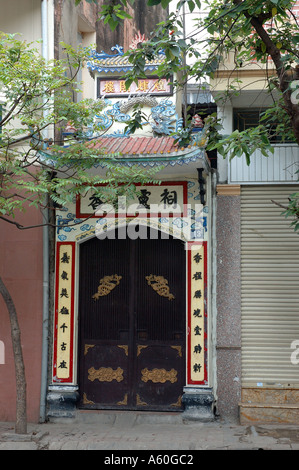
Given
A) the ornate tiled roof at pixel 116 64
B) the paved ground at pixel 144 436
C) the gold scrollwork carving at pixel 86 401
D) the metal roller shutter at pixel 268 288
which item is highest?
the ornate tiled roof at pixel 116 64

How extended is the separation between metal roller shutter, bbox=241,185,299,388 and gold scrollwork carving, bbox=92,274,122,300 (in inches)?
78.5

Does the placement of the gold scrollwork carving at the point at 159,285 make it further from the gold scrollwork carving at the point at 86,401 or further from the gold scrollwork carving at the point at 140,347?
the gold scrollwork carving at the point at 86,401

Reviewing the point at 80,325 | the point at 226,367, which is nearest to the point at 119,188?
the point at 80,325

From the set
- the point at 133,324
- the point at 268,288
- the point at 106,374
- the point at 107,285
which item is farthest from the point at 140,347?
the point at 268,288

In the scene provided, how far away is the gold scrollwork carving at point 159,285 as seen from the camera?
924 cm

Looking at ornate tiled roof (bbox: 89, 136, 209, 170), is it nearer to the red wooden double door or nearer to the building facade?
the building facade

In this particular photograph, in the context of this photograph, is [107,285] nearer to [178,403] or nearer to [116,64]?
[178,403]

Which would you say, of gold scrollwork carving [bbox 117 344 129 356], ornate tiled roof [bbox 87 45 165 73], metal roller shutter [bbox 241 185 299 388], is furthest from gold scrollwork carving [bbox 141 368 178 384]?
ornate tiled roof [bbox 87 45 165 73]

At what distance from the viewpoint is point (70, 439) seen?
8.02 metres

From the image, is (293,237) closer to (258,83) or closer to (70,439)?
(258,83)

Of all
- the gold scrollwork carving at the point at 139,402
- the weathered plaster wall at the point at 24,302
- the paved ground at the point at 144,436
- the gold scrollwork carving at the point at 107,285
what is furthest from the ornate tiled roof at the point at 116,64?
the paved ground at the point at 144,436

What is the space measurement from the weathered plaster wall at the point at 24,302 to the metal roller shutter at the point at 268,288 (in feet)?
10.5

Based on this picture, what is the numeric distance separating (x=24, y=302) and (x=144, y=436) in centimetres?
280

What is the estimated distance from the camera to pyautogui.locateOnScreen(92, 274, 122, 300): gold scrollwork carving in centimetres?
939
